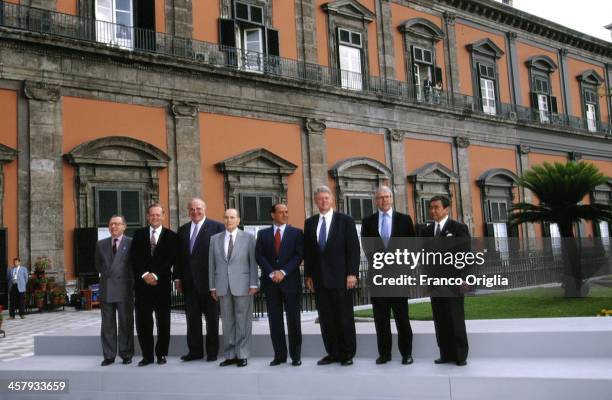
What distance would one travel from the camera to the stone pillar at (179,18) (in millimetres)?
15141

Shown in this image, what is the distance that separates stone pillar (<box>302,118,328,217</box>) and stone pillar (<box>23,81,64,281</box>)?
257 inches

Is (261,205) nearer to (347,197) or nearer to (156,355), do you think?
(347,197)

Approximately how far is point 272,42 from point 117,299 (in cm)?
1181

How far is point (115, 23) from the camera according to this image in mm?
14148

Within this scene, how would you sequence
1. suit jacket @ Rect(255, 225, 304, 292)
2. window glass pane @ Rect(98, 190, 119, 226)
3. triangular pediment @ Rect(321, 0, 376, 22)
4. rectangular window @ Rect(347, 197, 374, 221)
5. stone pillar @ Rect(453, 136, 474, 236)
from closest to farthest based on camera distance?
suit jacket @ Rect(255, 225, 304, 292) → window glass pane @ Rect(98, 190, 119, 226) → rectangular window @ Rect(347, 197, 374, 221) → triangular pediment @ Rect(321, 0, 376, 22) → stone pillar @ Rect(453, 136, 474, 236)

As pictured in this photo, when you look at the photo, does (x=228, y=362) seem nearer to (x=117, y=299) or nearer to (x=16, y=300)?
(x=117, y=299)

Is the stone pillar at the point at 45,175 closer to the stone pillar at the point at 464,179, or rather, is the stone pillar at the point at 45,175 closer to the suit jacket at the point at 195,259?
the suit jacket at the point at 195,259

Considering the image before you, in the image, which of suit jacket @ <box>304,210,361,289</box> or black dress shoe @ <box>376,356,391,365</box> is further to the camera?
suit jacket @ <box>304,210,361,289</box>

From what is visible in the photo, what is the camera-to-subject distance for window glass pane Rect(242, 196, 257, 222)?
15617 millimetres

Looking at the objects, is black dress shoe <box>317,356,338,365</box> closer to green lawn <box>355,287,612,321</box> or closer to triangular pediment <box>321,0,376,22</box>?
green lawn <box>355,287,612,321</box>

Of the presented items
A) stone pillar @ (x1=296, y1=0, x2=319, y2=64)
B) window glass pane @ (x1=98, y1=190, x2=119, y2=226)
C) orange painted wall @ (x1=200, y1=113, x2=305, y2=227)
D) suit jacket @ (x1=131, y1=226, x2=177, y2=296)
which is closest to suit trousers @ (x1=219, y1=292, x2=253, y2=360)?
suit jacket @ (x1=131, y1=226, x2=177, y2=296)

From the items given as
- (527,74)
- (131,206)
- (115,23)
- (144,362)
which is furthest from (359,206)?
(144,362)

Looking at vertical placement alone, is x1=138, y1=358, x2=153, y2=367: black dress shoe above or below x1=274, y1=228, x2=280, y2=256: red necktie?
below

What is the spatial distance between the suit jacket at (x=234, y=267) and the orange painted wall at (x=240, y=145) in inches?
356
